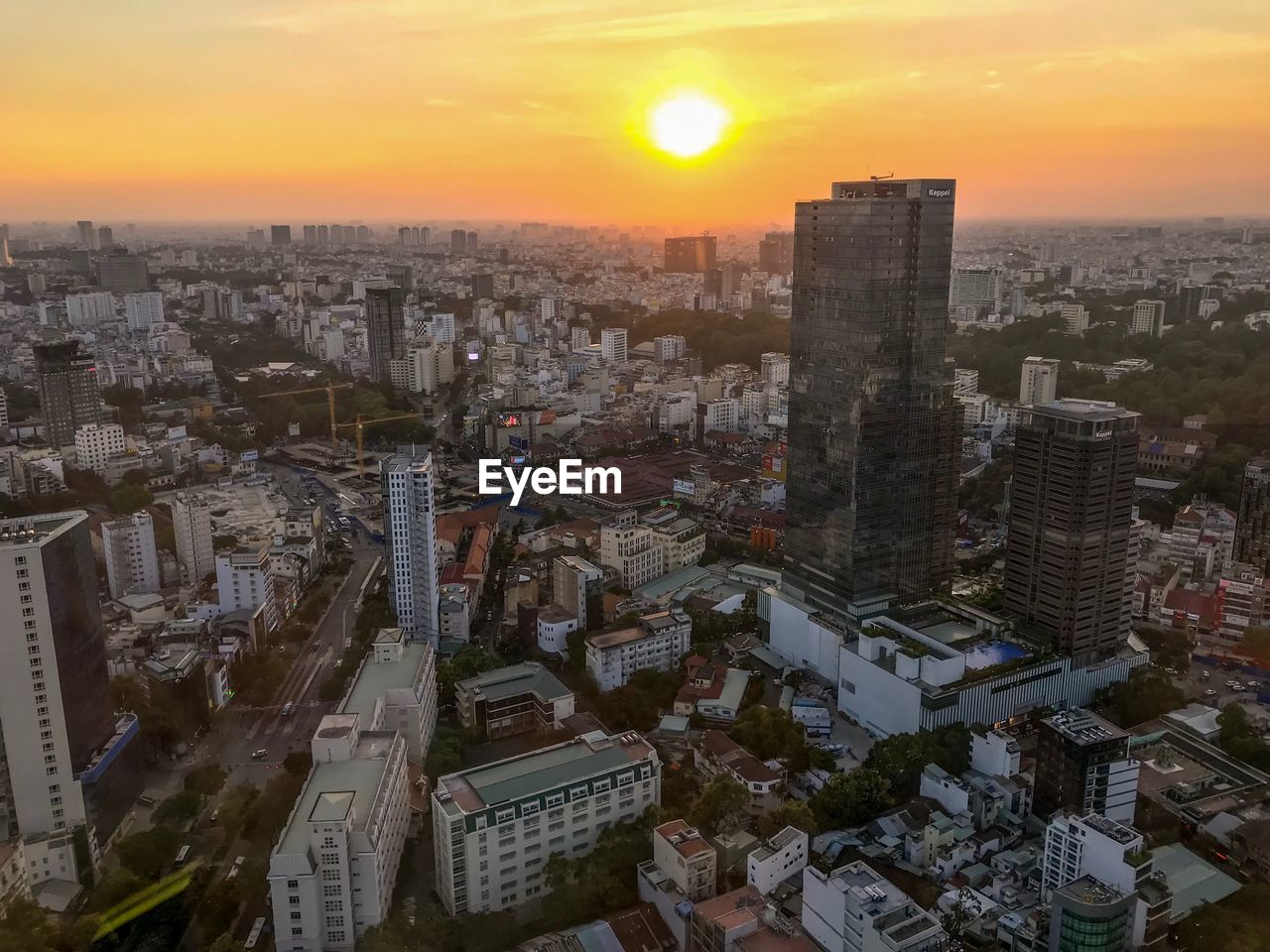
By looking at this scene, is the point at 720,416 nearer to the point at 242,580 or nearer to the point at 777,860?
the point at 242,580

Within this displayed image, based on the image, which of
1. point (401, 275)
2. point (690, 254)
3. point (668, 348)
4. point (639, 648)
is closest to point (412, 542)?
point (639, 648)

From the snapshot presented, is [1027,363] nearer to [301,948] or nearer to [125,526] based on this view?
[125,526]

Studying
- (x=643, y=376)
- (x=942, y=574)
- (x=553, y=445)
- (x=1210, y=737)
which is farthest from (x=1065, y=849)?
(x=643, y=376)

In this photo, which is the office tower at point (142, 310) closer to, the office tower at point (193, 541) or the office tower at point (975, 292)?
the office tower at point (193, 541)

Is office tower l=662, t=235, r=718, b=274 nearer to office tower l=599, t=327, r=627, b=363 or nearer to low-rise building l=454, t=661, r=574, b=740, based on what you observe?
office tower l=599, t=327, r=627, b=363

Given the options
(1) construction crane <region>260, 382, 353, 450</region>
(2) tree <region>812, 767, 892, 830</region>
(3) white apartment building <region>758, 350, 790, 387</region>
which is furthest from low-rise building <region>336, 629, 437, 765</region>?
(3) white apartment building <region>758, 350, 790, 387</region>
